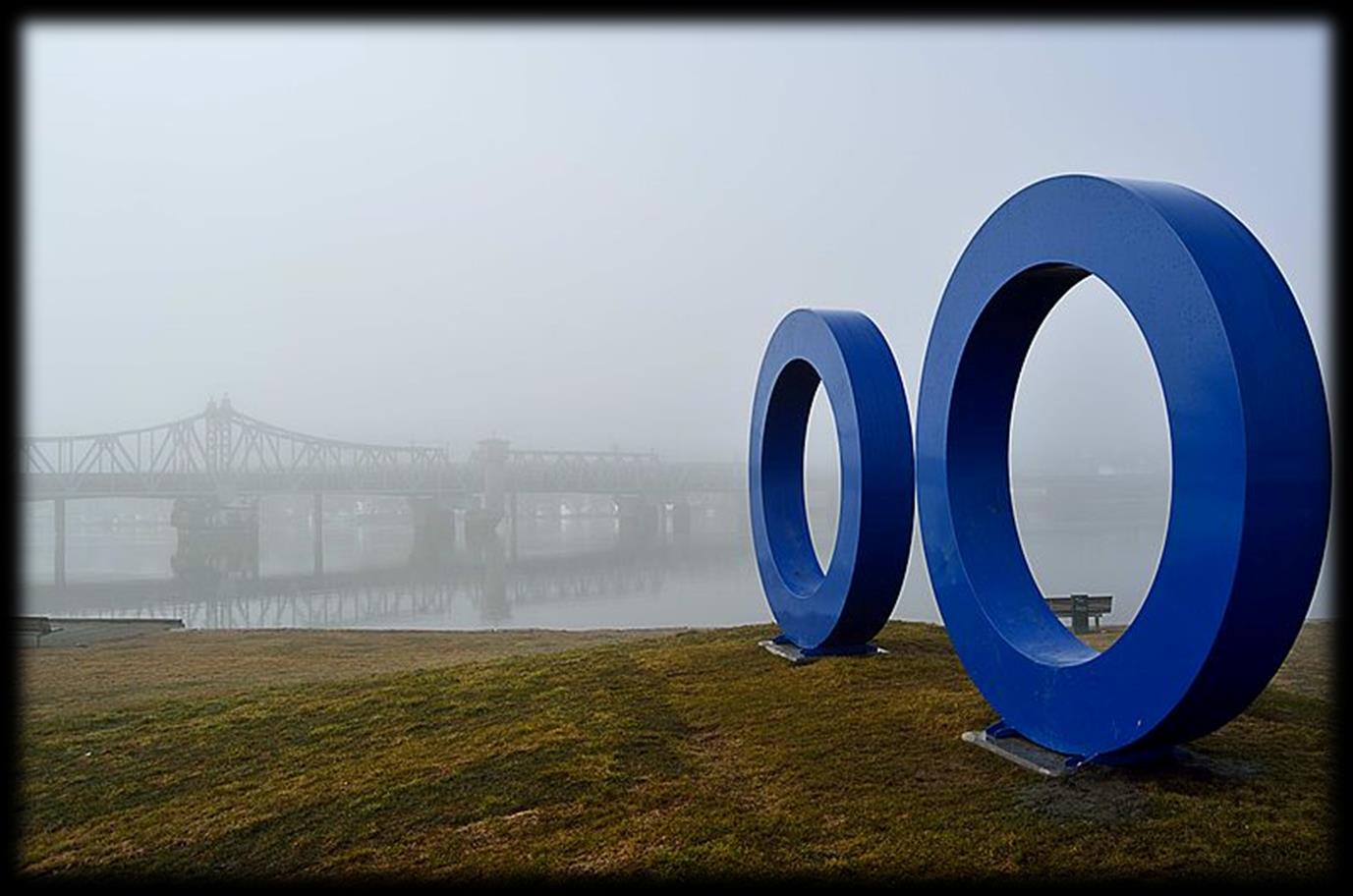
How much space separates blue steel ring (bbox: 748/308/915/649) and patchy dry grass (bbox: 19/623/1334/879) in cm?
53

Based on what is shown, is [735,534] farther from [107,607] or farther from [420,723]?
[420,723]

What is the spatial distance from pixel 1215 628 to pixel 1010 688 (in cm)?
179

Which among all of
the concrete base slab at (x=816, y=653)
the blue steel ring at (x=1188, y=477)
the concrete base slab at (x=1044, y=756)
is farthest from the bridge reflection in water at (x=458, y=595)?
the blue steel ring at (x=1188, y=477)

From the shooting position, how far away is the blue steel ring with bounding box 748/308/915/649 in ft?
27.4

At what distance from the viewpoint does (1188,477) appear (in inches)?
186

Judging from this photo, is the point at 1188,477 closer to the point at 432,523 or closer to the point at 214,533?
the point at 214,533

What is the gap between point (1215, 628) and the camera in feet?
14.6

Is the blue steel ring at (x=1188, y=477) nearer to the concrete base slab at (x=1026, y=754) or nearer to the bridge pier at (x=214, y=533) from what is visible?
the concrete base slab at (x=1026, y=754)

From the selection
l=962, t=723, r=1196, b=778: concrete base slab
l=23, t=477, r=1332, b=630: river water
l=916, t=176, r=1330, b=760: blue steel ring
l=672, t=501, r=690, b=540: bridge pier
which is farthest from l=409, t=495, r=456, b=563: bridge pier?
l=916, t=176, r=1330, b=760: blue steel ring

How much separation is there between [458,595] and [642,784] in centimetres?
2919

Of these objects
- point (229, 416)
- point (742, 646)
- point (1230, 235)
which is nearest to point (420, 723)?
point (742, 646)

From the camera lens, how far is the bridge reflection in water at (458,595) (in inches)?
1044

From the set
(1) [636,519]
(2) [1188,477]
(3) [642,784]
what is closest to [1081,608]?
(2) [1188,477]

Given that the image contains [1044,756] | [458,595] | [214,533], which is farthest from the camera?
[214,533]
